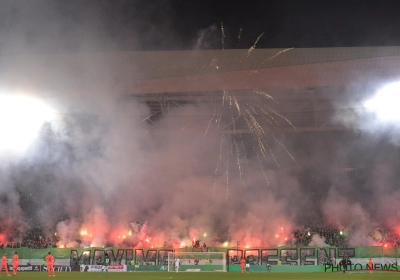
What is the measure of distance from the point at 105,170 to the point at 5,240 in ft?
24.8

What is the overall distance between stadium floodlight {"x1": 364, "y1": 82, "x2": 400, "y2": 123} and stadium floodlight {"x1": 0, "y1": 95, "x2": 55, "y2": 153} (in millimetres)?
12882

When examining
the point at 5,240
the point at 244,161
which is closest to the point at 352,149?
the point at 244,161

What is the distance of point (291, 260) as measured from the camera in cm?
1981

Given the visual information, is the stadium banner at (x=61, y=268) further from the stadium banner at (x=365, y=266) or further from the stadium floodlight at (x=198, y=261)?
the stadium banner at (x=365, y=266)

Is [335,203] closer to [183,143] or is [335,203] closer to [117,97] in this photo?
[183,143]

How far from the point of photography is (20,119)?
17625 millimetres

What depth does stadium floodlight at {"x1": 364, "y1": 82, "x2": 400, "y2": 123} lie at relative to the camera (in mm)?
17859

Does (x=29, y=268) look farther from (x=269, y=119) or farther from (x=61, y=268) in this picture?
(x=269, y=119)

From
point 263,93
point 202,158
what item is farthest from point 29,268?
point 263,93

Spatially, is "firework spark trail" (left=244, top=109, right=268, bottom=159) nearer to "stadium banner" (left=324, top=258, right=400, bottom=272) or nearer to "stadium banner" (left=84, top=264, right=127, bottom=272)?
"stadium banner" (left=324, top=258, right=400, bottom=272)

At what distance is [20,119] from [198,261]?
30.6ft

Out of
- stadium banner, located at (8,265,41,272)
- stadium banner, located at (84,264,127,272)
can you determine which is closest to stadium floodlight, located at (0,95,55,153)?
stadium banner, located at (8,265,41,272)

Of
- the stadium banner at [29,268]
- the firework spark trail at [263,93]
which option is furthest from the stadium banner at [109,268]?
the firework spark trail at [263,93]

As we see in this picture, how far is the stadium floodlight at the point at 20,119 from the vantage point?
52.4 ft
